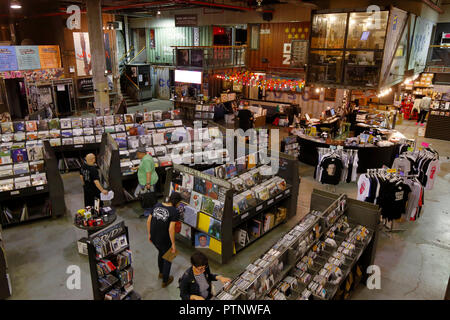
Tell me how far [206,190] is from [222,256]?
1177mm

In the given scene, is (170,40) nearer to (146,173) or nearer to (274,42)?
(274,42)

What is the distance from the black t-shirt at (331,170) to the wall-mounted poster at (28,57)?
1397 cm

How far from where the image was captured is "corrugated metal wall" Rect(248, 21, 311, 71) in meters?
15.9

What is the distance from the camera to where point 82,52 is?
17.6 m

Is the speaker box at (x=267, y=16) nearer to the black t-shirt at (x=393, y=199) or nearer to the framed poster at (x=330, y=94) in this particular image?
the framed poster at (x=330, y=94)

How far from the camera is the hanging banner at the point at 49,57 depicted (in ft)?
52.6

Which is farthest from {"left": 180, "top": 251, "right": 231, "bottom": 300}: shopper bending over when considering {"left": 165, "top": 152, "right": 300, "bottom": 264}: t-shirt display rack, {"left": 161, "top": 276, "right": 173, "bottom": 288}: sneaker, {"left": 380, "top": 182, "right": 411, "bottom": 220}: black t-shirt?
{"left": 380, "top": 182, "right": 411, "bottom": 220}: black t-shirt

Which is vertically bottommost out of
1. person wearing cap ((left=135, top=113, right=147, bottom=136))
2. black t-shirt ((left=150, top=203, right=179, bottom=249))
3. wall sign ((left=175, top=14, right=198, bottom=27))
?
black t-shirt ((left=150, top=203, right=179, bottom=249))

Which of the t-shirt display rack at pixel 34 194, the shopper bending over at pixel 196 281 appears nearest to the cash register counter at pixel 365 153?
the t-shirt display rack at pixel 34 194

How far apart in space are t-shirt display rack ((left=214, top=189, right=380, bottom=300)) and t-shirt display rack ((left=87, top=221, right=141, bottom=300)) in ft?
5.54

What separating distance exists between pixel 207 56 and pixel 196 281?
1504 centimetres

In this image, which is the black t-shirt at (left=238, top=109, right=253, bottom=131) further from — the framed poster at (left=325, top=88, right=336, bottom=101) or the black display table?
the black display table
